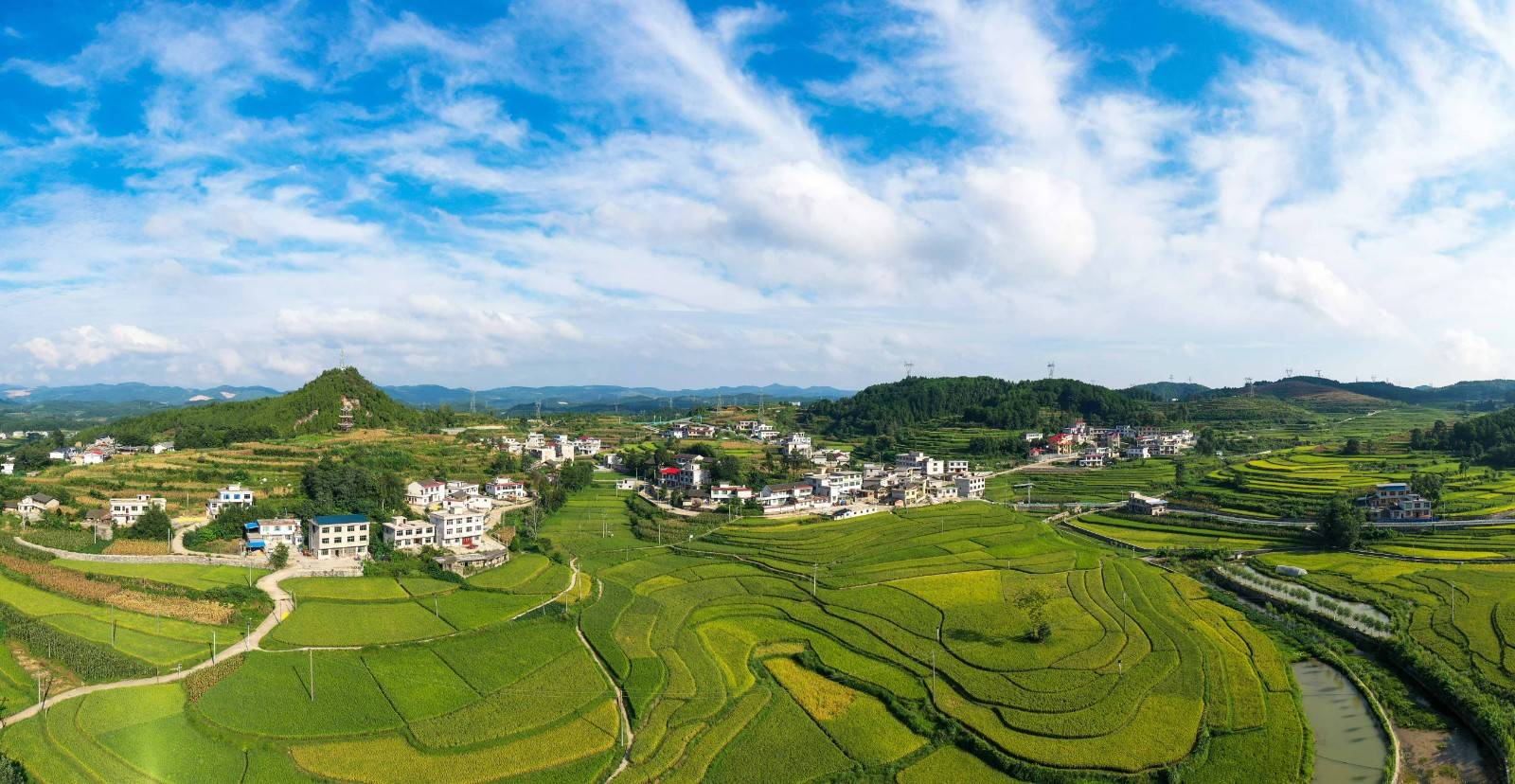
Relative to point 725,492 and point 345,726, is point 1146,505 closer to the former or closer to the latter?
point 725,492

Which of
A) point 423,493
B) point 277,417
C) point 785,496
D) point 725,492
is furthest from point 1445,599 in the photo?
point 277,417

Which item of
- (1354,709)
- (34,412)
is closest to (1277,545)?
(1354,709)

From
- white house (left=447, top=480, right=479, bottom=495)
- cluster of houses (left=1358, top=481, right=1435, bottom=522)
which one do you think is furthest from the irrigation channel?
white house (left=447, top=480, right=479, bottom=495)

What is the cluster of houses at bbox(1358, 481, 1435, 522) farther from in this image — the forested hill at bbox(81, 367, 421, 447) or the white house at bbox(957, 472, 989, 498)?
the forested hill at bbox(81, 367, 421, 447)

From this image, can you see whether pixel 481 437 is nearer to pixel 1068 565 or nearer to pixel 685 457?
pixel 685 457

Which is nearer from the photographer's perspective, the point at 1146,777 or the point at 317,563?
the point at 1146,777
